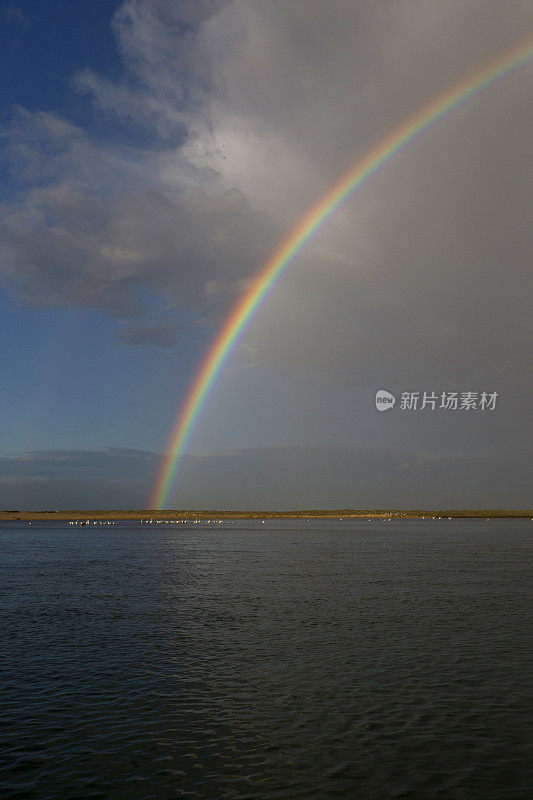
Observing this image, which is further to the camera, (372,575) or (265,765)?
(372,575)

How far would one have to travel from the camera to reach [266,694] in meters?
19.5

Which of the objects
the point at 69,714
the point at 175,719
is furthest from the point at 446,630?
the point at 69,714

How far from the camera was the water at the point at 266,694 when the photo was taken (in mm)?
13398

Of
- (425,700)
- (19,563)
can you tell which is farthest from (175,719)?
(19,563)

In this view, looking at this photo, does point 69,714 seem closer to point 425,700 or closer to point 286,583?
point 425,700

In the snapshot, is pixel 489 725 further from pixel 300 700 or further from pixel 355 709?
pixel 300 700

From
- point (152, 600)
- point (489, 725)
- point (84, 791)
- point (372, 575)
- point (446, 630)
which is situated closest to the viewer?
point (84, 791)

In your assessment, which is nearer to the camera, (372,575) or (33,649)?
(33,649)

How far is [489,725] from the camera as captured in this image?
16.4 m

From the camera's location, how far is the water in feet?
44.0

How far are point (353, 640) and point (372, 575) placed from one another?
84.5 feet

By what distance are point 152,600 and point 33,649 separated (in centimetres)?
1418

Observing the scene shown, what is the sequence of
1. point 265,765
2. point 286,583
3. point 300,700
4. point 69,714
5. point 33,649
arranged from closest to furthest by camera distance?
point 265,765, point 69,714, point 300,700, point 33,649, point 286,583

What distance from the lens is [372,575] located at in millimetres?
51781
